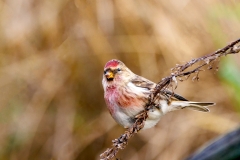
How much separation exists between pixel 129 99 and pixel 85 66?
172cm

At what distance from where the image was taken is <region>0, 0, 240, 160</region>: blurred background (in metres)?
3.63

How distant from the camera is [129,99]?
6.49 feet

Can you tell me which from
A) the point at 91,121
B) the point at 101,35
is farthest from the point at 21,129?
the point at 101,35

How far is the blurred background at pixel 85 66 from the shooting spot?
3629 millimetres

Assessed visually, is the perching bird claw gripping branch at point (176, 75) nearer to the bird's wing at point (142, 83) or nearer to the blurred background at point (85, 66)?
the bird's wing at point (142, 83)

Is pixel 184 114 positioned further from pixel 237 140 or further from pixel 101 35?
pixel 237 140

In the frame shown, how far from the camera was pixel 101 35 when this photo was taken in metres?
3.68

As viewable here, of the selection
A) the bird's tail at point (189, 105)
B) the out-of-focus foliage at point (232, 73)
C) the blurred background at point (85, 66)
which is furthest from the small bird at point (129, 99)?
the blurred background at point (85, 66)

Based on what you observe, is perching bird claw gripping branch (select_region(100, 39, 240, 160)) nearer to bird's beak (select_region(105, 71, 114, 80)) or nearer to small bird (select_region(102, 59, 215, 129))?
small bird (select_region(102, 59, 215, 129))

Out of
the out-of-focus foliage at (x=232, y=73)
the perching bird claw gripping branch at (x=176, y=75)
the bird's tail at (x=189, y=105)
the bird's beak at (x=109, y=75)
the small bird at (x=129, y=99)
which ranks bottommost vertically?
the perching bird claw gripping branch at (x=176, y=75)

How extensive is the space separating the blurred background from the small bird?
1478mm

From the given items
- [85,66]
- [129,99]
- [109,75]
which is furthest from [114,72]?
[85,66]

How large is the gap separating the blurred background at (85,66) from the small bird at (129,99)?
1478 mm

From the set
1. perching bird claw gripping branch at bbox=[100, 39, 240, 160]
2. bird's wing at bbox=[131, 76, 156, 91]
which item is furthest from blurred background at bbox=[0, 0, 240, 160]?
perching bird claw gripping branch at bbox=[100, 39, 240, 160]
